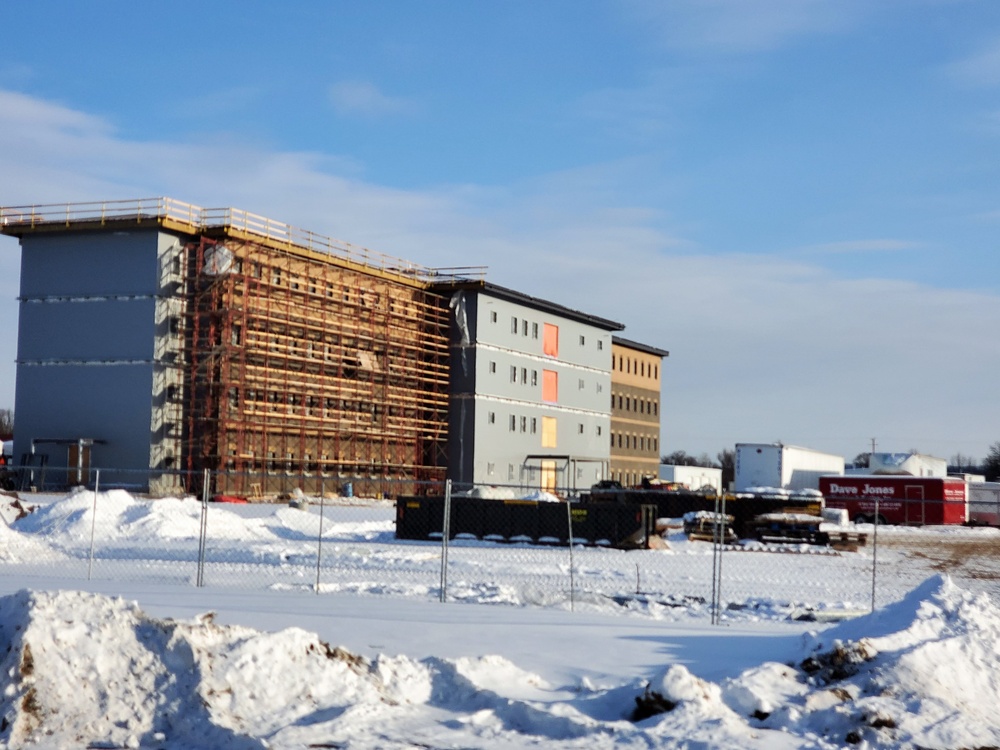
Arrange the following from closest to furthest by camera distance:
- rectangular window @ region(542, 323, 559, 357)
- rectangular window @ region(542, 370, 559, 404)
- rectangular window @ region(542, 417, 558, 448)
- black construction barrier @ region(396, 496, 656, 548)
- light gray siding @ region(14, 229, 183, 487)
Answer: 1. black construction barrier @ region(396, 496, 656, 548)
2. light gray siding @ region(14, 229, 183, 487)
3. rectangular window @ region(542, 417, 558, 448)
4. rectangular window @ region(542, 370, 559, 404)
5. rectangular window @ region(542, 323, 559, 357)

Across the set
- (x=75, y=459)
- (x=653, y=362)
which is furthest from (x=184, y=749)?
(x=653, y=362)

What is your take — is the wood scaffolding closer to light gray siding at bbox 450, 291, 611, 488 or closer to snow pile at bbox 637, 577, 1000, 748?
light gray siding at bbox 450, 291, 611, 488

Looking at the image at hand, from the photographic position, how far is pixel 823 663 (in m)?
11.6

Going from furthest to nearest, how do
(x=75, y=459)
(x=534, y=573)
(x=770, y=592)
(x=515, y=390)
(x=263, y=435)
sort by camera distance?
(x=515, y=390) → (x=263, y=435) → (x=75, y=459) → (x=534, y=573) → (x=770, y=592)

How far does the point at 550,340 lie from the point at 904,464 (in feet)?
86.8

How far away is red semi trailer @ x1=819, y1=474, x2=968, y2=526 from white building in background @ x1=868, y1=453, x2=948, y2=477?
958 centimetres

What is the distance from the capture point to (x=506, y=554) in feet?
108

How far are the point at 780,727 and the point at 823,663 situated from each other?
5.30 feet

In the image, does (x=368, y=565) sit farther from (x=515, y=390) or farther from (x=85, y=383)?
(x=515, y=390)

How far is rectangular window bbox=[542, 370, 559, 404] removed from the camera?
84062mm

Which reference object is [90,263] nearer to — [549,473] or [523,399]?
[523,399]

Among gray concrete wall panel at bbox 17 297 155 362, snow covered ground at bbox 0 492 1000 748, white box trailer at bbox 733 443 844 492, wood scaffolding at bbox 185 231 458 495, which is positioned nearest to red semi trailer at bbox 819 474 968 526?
white box trailer at bbox 733 443 844 492

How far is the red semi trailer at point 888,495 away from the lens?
59.4 meters

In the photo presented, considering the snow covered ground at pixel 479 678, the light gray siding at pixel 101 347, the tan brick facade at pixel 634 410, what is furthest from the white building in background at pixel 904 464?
the snow covered ground at pixel 479 678
